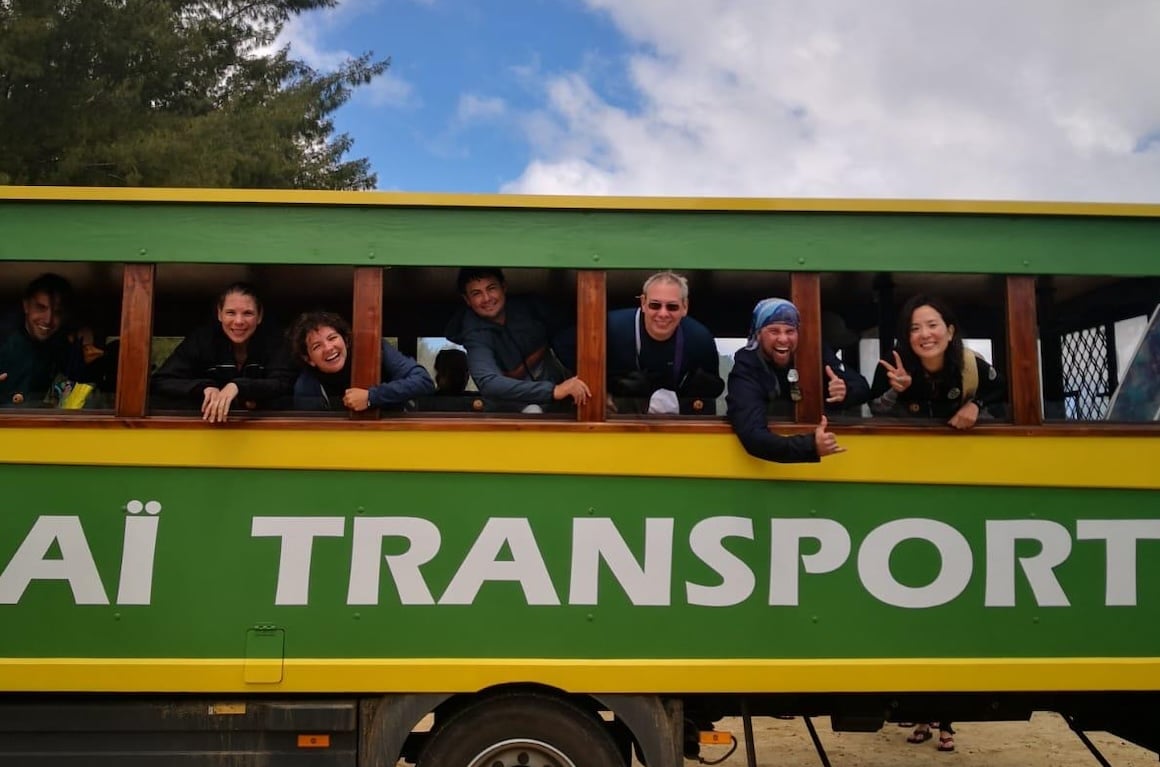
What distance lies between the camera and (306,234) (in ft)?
12.6

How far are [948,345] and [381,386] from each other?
8.15ft

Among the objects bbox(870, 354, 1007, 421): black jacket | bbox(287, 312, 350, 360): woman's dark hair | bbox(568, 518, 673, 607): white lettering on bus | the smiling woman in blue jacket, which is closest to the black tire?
bbox(568, 518, 673, 607): white lettering on bus

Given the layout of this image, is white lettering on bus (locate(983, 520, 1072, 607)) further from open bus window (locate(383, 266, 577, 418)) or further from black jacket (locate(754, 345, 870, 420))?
open bus window (locate(383, 266, 577, 418))

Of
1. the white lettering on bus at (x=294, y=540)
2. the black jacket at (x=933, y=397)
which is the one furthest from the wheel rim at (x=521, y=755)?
the black jacket at (x=933, y=397)

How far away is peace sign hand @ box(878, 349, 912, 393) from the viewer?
3.87 meters

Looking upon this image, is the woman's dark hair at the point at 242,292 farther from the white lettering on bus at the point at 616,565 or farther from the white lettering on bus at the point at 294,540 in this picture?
the white lettering on bus at the point at 616,565

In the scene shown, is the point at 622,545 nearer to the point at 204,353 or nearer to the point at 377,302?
the point at 377,302

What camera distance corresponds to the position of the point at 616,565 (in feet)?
12.2

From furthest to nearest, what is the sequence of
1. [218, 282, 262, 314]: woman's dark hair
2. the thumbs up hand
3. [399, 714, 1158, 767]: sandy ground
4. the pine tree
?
the pine tree → [399, 714, 1158, 767]: sandy ground → [218, 282, 262, 314]: woman's dark hair → the thumbs up hand

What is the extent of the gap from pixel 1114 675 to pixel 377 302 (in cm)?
353

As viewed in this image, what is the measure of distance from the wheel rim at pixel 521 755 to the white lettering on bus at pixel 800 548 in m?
1.16

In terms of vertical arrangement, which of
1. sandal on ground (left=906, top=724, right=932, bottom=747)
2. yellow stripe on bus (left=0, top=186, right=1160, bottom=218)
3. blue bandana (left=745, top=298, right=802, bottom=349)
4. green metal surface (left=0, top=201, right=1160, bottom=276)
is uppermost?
yellow stripe on bus (left=0, top=186, right=1160, bottom=218)

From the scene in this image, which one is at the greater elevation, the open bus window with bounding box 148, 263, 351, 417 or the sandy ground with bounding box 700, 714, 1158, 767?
the open bus window with bounding box 148, 263, 351, 417

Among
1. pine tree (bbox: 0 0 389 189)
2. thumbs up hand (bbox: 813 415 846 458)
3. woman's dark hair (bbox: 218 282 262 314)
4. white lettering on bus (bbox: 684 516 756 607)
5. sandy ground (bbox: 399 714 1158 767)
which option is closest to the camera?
thumbs up hand (bbox: 813 415 846 458)
